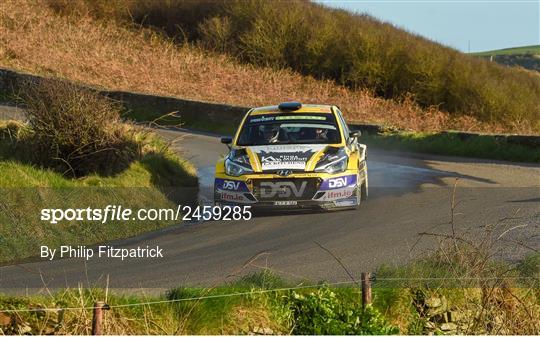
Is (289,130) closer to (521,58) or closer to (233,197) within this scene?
(233,197)

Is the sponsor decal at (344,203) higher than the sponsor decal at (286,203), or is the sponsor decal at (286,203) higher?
the sponsor decal at (286,203)

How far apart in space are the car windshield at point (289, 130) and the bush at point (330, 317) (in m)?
7.40

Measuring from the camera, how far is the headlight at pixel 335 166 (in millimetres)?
15586

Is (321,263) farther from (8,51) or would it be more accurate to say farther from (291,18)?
(291,18)

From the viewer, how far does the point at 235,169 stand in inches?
619

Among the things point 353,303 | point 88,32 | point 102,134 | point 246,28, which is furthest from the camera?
point 246,28

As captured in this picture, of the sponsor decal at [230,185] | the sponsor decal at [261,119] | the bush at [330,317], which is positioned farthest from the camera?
the sponsor decal at [261,119]

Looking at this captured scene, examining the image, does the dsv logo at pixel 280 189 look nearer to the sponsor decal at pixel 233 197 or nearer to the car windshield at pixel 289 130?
the sponsor decal at pixel 233 197

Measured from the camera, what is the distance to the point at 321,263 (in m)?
11.9

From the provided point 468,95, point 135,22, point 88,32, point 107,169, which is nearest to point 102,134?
point 107,169

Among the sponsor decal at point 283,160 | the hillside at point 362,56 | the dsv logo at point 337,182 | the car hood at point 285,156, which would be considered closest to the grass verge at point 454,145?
the dsv logo at point 337,182

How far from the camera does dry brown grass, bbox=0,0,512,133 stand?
38.8 metres

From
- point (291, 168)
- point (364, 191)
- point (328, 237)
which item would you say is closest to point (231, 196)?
point (291, 168)

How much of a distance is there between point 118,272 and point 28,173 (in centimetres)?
442
